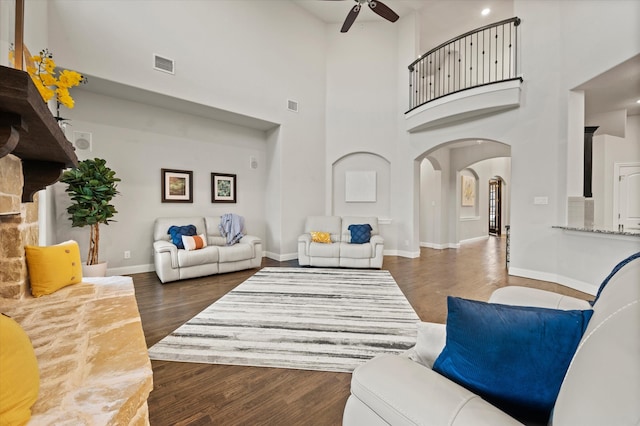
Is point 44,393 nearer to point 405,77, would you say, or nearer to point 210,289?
point 210,289

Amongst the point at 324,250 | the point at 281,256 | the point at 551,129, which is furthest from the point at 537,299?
the point at 281,256

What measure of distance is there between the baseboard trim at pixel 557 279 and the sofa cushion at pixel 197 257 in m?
4.94

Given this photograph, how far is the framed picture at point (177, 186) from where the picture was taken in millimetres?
4734

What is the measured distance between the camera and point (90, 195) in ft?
11.4

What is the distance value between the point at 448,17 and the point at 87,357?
826cm

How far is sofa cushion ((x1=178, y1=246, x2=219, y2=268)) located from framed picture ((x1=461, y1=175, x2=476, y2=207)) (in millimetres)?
7498

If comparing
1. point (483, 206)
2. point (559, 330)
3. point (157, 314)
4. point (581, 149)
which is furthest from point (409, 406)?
point (483, 206)

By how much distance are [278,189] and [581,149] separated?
200 inches

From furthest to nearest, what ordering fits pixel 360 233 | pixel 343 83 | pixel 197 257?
1. pixel 343 83
2. pixel 360 233
3. pixel 197 257

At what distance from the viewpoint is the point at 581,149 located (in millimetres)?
4016

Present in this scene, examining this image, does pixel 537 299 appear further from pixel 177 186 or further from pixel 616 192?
pixel 616 192

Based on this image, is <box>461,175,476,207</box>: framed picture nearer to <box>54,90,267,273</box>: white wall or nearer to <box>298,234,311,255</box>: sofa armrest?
<box>298,234,311,255</box>: sofa armrest

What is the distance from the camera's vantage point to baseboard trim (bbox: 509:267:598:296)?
3649 mm

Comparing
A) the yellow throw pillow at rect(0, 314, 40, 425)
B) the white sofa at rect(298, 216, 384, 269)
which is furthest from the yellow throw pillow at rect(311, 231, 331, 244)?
the yellow throw pillow at rect(0, 314, 40, 425)
